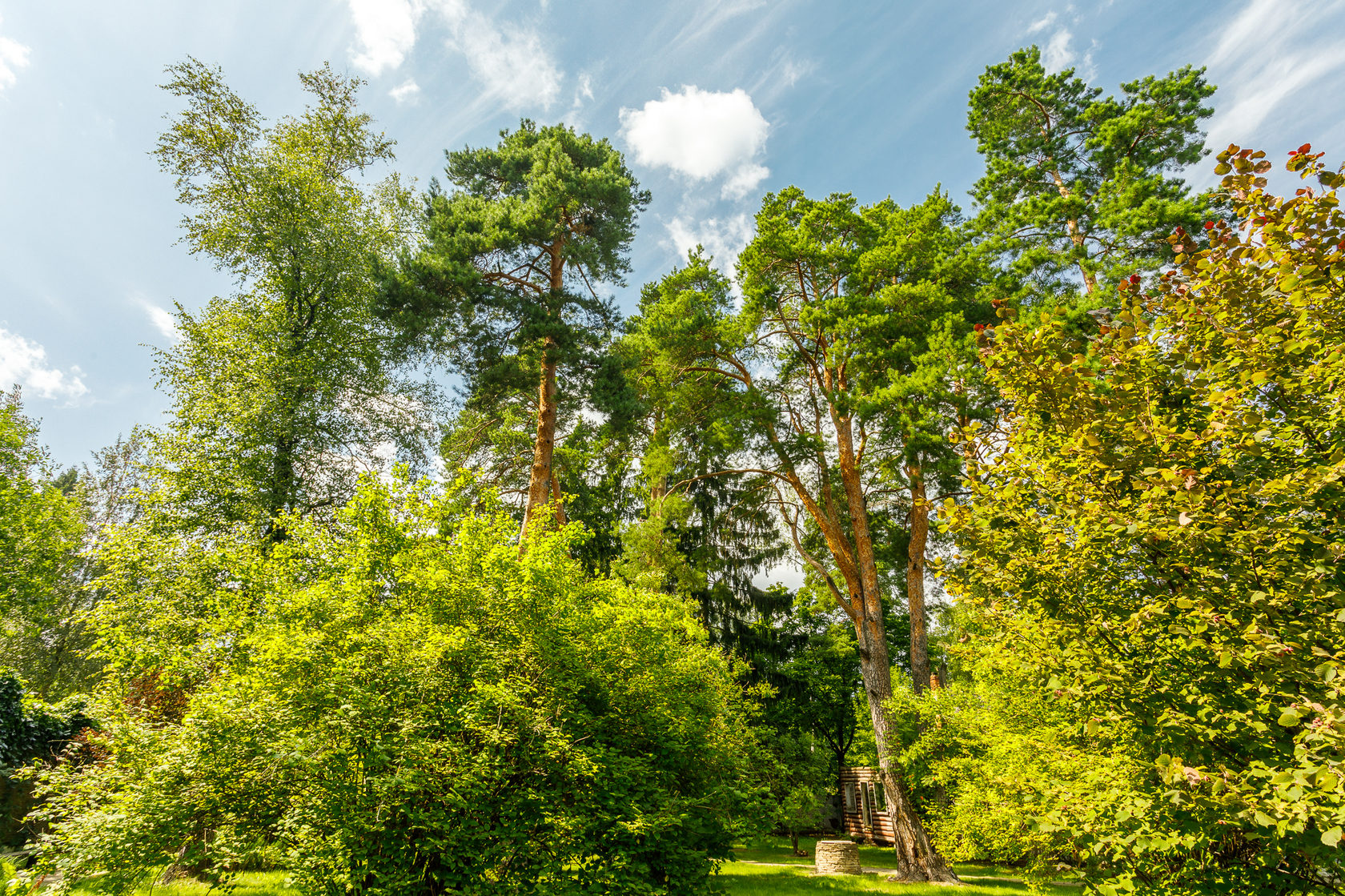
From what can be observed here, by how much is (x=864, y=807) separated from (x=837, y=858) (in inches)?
561

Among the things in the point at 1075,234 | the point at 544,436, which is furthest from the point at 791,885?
the point at 1075,234

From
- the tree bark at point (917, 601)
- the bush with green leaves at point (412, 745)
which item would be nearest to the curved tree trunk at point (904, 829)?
the tree bark at point (917, 601)

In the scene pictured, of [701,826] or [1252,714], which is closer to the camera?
[1252,714]

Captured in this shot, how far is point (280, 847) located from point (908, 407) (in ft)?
34.9

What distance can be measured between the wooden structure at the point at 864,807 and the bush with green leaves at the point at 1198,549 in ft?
75.7

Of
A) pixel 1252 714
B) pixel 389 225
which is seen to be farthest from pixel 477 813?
pixel 389 225

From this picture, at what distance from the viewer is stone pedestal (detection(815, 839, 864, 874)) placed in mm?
13836

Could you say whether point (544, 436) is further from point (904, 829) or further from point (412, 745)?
point (904, 829)

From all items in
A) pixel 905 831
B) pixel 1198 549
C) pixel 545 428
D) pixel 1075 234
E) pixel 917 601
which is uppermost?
pixel 1075 234

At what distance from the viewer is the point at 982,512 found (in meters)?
3.70

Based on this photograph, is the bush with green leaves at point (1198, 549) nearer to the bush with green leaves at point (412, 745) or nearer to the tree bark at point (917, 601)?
the bush with green leaves at point (412, 745)

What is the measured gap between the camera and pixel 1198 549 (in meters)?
2.81

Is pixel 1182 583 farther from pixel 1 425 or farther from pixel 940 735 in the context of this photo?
pixel 1 425

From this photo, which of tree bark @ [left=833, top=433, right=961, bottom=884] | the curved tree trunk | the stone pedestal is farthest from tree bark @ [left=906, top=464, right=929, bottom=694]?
the stone pedestal
